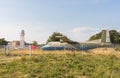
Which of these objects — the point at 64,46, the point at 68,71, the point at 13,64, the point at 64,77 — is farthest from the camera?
the point at 64,46

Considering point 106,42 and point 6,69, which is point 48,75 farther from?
point 106,42

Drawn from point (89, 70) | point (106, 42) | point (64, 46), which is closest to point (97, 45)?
point (106, 42)

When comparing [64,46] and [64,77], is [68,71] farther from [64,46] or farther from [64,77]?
[64,46]

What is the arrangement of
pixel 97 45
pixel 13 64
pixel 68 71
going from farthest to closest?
1. pixel 97 45
2. pixel 13 64
3. pixel 68 71

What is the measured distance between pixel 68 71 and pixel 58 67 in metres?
1.03

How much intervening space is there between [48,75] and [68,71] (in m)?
1.84

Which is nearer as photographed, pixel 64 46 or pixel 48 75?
pixel 48 75

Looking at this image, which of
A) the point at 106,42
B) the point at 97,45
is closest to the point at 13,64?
the point at 97,45

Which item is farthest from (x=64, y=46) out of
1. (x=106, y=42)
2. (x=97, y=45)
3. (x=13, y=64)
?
(x=13, y=64)

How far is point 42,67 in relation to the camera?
56.1 feet

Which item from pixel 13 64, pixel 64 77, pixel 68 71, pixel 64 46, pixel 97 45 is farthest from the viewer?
pixel 97 45

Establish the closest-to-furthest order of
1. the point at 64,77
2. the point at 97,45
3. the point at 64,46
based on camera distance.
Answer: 1. the point at 64,77
2. the point at 64,46
3. the point at 97,45

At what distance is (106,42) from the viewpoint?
2596 inches

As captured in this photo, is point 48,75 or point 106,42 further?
point 106,42
